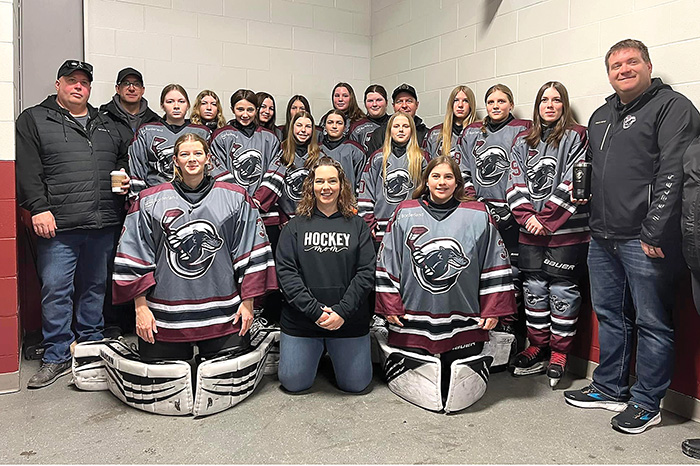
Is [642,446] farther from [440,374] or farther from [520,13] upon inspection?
[520,13]

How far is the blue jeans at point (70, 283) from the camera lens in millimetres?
3141

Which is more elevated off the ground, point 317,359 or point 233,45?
point 233,45

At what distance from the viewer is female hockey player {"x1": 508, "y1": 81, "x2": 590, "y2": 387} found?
3.05 metres

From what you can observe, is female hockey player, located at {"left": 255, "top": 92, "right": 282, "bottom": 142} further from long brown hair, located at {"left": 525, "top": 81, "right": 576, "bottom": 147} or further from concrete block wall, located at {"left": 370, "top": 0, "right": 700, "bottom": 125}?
long brown hair, located at {"left": 525, "top": 81, "right": 576, "bottom": 147}

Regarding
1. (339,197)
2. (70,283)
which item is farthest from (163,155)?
(339,197)

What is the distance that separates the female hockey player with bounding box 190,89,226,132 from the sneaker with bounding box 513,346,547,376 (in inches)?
96.8

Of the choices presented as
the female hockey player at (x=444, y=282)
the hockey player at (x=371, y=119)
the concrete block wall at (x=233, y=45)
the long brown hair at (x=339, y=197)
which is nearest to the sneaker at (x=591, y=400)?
the female hockey player at (x=444, y=282)

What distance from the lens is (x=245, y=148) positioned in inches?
148

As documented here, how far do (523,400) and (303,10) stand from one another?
12.2 feet

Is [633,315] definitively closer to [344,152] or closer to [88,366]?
[344,152]

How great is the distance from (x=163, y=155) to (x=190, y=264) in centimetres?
112

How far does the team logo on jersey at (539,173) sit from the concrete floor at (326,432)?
1.07 m

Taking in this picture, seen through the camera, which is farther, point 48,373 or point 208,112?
point 208,112

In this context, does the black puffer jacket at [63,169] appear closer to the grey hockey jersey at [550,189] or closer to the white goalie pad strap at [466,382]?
the white goalie pad strap at [466,382]
